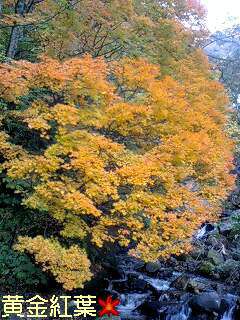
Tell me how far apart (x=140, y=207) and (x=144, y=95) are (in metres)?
3.95

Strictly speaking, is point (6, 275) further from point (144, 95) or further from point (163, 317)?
point (144, 95)

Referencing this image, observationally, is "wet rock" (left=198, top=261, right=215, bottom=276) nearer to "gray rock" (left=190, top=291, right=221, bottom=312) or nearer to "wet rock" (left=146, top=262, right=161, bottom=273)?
"wet rock" (left=146, top=262, right=161, bottom=273)

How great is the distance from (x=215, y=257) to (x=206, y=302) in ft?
16.1

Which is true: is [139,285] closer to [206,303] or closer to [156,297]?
[156,297]

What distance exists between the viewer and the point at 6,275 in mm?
11727

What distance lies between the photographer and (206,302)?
13.8 meters

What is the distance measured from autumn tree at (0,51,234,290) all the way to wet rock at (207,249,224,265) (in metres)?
6.17

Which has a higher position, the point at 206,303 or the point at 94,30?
the point at 94,30

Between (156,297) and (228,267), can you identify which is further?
(228,267)

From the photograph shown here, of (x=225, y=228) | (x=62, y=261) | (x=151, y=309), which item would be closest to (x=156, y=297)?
(x=151, y=309)

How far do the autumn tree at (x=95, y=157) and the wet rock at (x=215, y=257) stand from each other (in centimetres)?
617

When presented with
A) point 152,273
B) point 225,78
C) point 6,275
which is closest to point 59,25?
point 6,275

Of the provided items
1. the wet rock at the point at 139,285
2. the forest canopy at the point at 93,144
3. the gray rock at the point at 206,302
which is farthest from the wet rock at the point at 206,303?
the forest canopy at the point at 93,144

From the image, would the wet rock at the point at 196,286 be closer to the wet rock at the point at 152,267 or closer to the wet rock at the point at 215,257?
the wet rock at the point at 152,267
